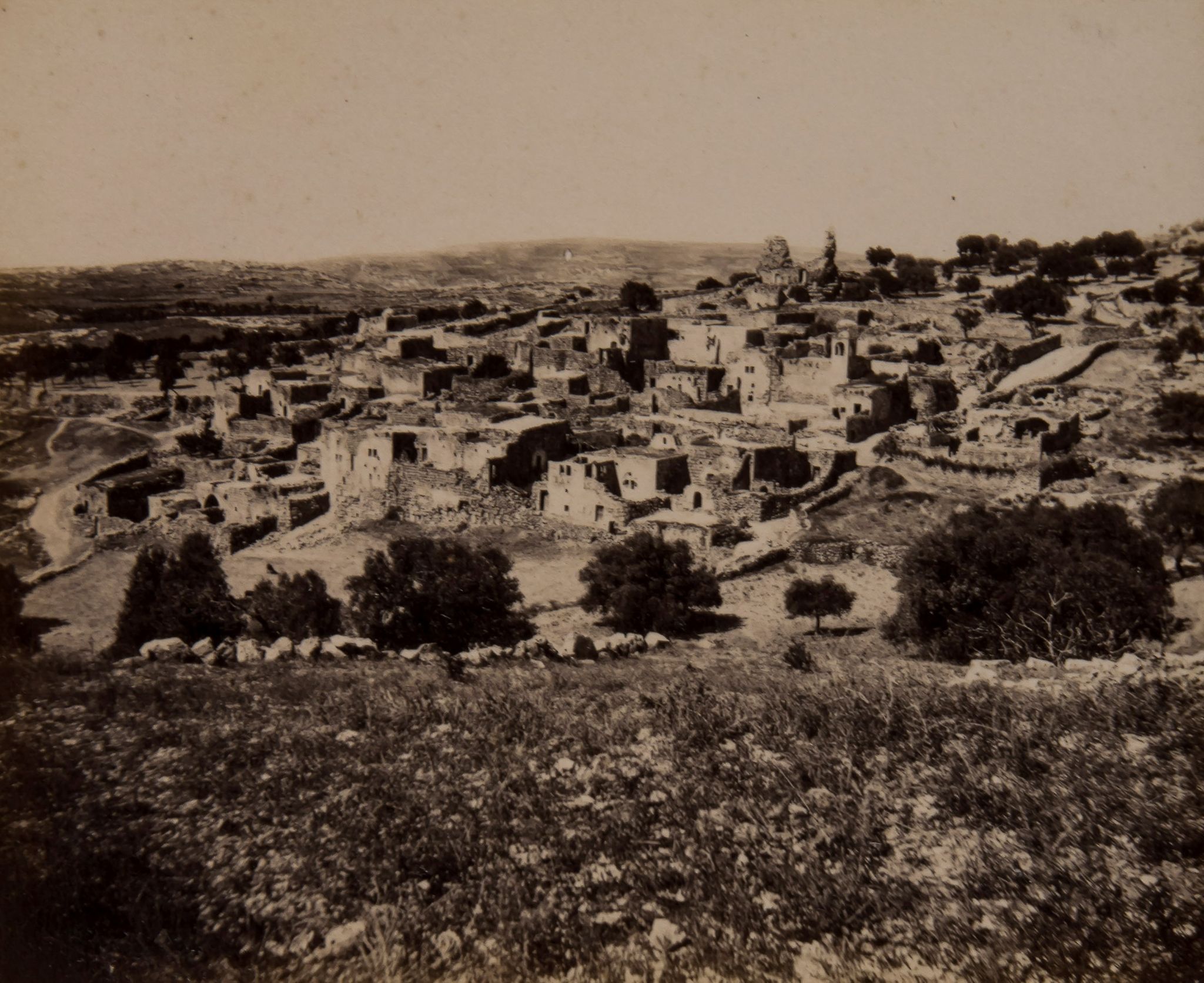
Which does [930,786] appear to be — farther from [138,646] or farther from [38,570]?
[38,570]

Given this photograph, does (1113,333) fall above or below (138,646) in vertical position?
above

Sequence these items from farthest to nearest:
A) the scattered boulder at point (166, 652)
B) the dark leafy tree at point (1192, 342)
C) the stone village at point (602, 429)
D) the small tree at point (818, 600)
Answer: the dark leafy tree at point (1192, 342) → the stone village at point (602, 429) → the small tree at point (818, 600) → the scattered boulder at point (166, 652)

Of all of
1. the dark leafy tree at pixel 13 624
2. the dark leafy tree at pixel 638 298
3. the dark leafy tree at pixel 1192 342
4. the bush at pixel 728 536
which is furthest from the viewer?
the dark leafy tree at pixel 638 298

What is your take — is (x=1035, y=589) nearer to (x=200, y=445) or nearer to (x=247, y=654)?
(x=247, y=654)

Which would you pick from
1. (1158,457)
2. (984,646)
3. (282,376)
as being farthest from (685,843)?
(282,376)

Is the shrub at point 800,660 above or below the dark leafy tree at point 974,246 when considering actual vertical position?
below

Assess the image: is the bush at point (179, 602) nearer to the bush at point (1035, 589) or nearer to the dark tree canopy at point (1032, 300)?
the bush at point (1035, 589)

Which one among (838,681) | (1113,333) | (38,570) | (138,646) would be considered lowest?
(38,570)

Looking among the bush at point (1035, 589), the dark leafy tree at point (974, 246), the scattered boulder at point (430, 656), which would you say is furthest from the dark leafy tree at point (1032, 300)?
the scattered boulder at point (430, 656)

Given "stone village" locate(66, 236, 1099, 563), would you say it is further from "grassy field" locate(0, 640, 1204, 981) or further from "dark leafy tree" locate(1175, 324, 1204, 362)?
"grassy field" locate(0, 640, 1204, 981)
